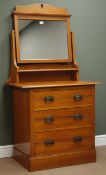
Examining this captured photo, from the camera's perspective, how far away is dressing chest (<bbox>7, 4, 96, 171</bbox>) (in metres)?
3.23

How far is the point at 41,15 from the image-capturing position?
3.69 metres

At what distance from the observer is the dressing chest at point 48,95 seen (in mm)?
3227

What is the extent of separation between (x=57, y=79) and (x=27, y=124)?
765 millimetres

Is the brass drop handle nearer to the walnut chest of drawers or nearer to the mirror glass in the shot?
the walnut chest of drawers

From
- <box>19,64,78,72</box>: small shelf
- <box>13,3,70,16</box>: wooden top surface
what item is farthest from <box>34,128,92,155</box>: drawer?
<box>13,3,70,16</box>: wooden top surface

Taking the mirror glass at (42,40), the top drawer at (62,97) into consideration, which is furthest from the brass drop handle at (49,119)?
the mirror glass at (42,40)

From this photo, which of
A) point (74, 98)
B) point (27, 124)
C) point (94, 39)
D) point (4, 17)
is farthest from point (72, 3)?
point (27, 124)

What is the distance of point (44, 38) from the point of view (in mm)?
3705

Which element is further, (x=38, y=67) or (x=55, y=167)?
(x=38, y=67)

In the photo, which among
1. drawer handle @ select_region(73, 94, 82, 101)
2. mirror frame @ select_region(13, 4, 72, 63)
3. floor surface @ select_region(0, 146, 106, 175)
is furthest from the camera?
mirror frame @ select_region(13, 4, 72, 63)

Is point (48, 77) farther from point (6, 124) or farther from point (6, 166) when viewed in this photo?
point (6, 166)

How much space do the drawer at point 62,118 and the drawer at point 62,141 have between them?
0.07 meters

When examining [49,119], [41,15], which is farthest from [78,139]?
[41,15]

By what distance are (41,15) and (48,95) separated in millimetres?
948
